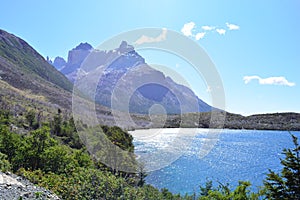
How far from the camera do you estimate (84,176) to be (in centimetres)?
1438

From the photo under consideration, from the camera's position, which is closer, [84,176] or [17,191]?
[17,191]

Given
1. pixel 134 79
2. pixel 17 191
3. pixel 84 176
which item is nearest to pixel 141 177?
pixel 134 79

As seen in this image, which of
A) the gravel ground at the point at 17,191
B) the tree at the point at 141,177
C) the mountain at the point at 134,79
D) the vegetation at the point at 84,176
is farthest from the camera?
the tree at the point at 141,177

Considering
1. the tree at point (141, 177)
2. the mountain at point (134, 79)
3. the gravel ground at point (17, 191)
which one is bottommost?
the tree at point (141, 177)

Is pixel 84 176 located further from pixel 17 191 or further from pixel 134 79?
pixel 134 79

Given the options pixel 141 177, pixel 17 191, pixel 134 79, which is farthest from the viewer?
pixel 141 177

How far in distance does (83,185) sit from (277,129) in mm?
161257

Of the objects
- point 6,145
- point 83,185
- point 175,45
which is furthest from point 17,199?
point 6,145

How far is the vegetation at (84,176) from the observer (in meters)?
9.14

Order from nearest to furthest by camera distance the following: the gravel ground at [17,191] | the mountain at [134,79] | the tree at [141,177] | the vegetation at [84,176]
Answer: the vegetation at [84,176], the gravel ground at [17,191], the mountain at [134,79], the tree at [141,177]

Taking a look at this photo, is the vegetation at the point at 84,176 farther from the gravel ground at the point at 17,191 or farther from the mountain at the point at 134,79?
the mountain at the point at 134,79

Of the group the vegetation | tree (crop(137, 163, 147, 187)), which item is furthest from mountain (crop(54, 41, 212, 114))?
tree (crop(137, 163, 147, 187))

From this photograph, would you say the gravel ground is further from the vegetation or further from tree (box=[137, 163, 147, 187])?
tree (box=[137, 163, 147, 187])

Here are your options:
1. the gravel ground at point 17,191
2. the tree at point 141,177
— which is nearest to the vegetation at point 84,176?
the tree at point 141,177
